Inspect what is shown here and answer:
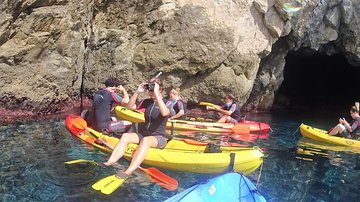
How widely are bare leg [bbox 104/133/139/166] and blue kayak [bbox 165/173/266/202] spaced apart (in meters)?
2.13

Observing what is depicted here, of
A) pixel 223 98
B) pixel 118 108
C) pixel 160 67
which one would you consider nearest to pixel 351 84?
pixel 223 98

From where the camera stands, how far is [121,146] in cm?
735

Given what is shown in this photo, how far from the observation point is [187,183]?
24.1 feet

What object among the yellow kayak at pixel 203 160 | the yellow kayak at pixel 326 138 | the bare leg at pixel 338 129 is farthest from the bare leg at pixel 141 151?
the bare leg at pixel 338 129

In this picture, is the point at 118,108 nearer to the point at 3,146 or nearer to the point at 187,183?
the point at 3,146

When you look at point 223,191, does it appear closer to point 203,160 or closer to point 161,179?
point 161,179

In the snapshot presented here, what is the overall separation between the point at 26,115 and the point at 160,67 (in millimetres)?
5930

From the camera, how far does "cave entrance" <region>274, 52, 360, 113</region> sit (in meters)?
29.5

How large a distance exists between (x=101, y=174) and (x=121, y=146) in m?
0.67

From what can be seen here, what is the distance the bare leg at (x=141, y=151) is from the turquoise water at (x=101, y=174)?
38 cm

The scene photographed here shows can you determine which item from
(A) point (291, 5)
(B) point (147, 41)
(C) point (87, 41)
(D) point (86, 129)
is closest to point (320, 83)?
(A) point (291, 5)

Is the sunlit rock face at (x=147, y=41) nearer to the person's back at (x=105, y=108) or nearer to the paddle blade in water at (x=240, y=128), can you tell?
the paddle blade in water at (x=240, y=128)

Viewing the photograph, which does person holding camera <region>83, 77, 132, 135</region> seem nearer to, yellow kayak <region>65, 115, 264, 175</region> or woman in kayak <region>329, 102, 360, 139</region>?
yellow kayak <region>65, 115, 264, 175</region>

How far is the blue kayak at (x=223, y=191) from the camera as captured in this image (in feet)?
17.3
